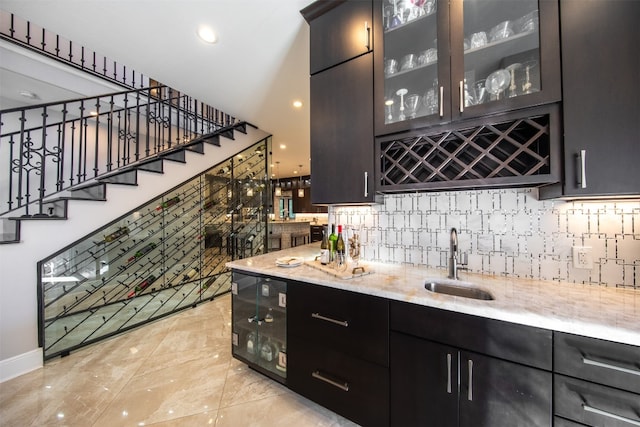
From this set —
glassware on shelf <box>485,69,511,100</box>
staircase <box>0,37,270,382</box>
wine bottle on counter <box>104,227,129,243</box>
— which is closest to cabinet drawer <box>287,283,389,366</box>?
glassware on shelf <box>485,69,511,100</box>

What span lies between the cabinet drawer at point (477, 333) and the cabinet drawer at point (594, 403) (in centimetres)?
9

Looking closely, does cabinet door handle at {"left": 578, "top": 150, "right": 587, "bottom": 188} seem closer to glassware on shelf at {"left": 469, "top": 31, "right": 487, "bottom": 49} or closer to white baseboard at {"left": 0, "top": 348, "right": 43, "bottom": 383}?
glassware on shelf at {"left": 469, "top": 31, "right": 487, "bottom": 49}

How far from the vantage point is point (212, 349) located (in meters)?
2.28

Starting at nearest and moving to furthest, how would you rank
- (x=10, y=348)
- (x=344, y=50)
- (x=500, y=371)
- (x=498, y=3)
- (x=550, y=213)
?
(x=500, y=371), (x=498, y=3), (x=550, y=213), (x=344, y=50), (x=10, y=348)

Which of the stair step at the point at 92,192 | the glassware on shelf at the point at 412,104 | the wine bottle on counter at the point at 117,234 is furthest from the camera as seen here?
the wine bottle on counter at the point at 117,234

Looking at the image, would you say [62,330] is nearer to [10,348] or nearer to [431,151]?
[10,348]

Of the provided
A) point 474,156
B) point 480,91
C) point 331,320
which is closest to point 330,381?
point 331,320

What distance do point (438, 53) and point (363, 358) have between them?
1.80 meters

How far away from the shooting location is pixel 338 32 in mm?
1708

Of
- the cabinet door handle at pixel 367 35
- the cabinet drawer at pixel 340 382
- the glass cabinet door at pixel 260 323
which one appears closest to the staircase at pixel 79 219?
the glass cabinet door at pixel 260 323

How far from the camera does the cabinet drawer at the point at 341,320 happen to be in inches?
49.9

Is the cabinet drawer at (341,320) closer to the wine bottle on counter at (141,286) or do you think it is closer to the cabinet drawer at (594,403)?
the cabinet drawer at (594,403)

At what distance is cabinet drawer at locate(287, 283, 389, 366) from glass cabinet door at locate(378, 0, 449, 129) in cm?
113

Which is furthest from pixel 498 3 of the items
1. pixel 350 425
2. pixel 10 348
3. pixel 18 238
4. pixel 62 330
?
pixel 62 330
